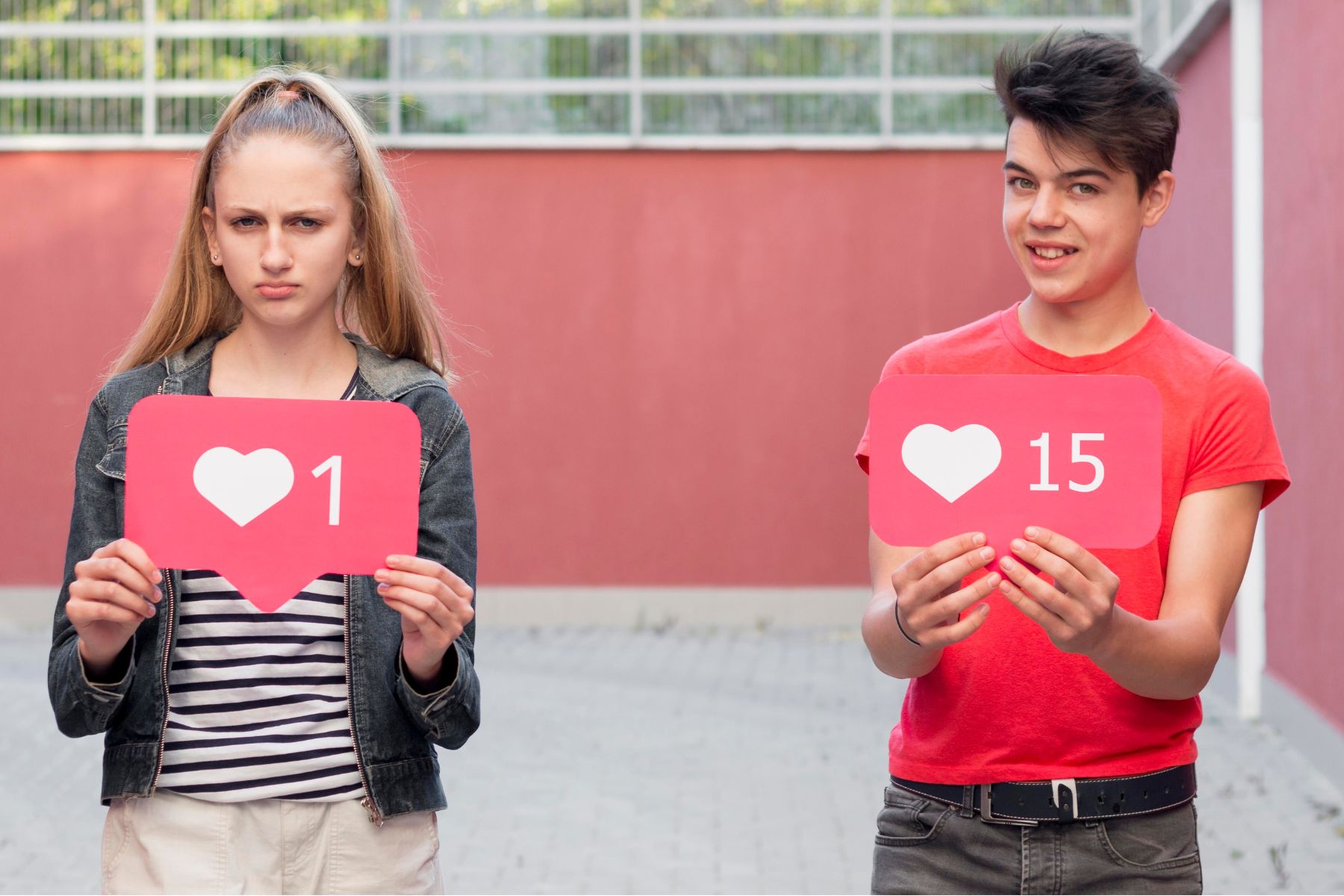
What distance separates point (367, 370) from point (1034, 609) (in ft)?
3.39

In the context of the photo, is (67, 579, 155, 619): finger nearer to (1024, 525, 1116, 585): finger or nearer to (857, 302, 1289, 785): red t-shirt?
(857, 302, 1289, 785): red t-shirt

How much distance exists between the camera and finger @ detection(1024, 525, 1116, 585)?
1782mm

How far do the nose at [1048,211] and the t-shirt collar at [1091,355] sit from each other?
0.40 ft

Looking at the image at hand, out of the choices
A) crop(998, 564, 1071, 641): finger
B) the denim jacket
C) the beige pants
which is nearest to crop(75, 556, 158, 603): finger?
the denim jacket

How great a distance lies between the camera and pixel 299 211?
2.09 m

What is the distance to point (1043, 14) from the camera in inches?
431

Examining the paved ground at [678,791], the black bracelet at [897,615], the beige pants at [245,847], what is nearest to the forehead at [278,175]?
the beige pants at [245,847]

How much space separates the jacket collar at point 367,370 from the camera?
2.19m

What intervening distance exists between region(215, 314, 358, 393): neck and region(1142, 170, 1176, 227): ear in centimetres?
119

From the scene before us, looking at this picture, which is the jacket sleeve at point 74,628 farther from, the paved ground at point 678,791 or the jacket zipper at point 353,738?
the paved ground at point 678,791

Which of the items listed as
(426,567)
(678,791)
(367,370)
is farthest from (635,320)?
(426,567)

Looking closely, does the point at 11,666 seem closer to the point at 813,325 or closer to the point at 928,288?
the point at 813,325

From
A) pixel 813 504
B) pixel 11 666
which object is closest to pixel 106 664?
pixel 11 666

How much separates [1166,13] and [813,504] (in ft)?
13.3
